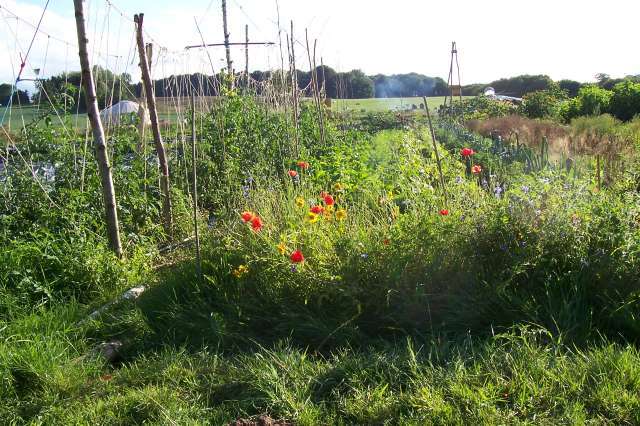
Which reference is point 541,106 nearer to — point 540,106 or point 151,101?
point 540,106

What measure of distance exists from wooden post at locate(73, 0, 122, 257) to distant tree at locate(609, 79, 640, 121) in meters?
16.1

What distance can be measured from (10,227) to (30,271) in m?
0.78

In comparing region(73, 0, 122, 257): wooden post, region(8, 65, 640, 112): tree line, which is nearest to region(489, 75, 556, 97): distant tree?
region(8, 65, 640, 112): tree line

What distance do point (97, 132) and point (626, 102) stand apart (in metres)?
16.5

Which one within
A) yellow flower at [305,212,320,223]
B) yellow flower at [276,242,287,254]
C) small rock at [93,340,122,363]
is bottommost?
small rock at [93,340,122,363]

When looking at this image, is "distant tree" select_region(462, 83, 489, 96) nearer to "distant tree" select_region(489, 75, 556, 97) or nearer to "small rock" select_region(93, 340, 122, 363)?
"distant tree" select_region(489, 75, 556, 97)

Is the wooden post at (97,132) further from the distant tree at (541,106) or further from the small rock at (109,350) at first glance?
the distant tree at (541,106)

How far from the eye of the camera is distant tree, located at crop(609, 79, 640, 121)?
16484 mm

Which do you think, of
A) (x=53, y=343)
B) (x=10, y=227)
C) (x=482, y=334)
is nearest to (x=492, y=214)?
(x=482, y=334)

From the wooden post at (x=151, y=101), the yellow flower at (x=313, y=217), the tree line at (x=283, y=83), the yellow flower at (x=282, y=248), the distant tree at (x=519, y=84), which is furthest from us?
the distant tree at (x=519, y=84)

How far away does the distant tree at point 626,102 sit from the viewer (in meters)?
16.5

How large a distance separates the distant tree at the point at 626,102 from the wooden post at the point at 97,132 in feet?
52.8

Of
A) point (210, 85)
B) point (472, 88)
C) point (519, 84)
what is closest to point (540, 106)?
point (210, 85)

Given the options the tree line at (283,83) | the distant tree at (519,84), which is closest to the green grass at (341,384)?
the tree line at (283,83)
